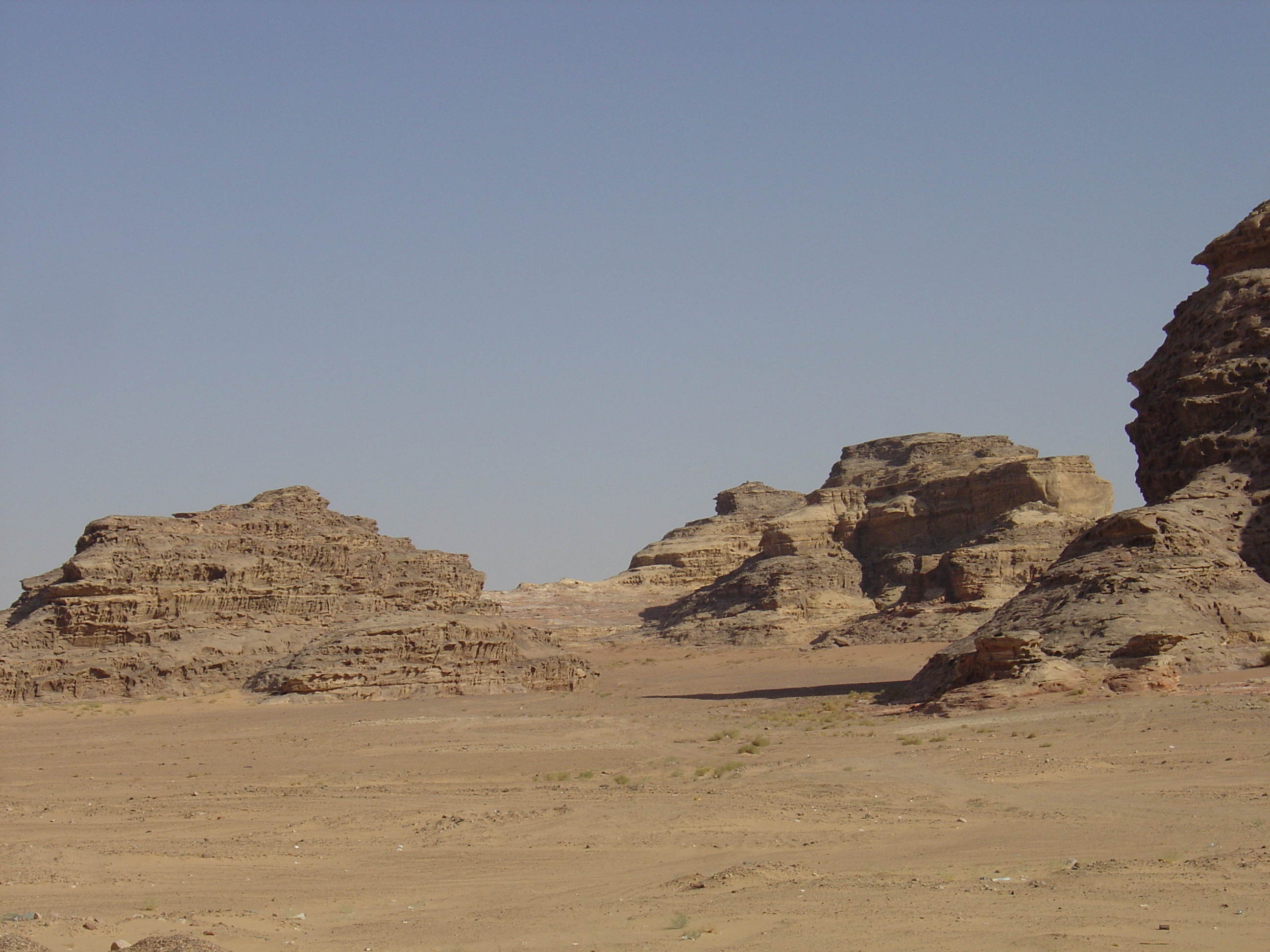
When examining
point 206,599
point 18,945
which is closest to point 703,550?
point 206,599

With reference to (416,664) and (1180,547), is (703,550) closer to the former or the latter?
(416,664)

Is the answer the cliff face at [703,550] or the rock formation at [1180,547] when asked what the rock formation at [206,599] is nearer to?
the rock formation at [1180,547]

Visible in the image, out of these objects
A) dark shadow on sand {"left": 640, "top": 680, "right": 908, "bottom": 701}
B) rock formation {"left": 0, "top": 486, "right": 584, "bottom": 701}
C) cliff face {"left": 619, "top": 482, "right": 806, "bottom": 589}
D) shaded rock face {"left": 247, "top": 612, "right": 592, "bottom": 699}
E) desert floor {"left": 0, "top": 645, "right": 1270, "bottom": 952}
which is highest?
cliff face {"left": 619, "top": 482, "right": 806, "bottom": 589}

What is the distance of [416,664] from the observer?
33.3m

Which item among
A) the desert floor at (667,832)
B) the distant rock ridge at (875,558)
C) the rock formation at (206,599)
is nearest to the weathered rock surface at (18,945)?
the desert floor at (667,832)

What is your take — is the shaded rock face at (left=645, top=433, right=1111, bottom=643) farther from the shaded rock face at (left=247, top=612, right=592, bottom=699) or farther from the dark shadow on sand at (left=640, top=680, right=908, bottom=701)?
the shaded rock face at (left=247, top=612, right=592, bottom=699)

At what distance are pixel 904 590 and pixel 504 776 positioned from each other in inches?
1598

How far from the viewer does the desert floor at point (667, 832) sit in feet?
31.5

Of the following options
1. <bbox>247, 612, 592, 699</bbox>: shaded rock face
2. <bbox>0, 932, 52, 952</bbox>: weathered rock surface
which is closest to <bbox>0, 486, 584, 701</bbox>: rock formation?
<bbox>247, 612, 592, 699</bbox>: shaded rock face

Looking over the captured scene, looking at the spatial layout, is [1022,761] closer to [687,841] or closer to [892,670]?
[687,841]

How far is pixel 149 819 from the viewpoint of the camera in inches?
624

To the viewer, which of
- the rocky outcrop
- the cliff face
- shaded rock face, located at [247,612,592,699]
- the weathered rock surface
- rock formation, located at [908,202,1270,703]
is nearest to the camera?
the weathered rock surface

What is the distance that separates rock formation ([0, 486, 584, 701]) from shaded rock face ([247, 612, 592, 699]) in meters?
0.48

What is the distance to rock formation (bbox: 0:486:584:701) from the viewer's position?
107 feet
